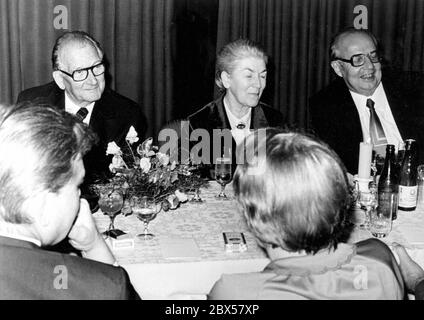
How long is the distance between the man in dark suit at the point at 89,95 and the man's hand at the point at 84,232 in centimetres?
132

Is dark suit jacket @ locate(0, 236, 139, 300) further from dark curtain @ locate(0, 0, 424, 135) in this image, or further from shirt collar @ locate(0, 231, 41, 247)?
dark curtain @ locate(0, 0, 424, 135)

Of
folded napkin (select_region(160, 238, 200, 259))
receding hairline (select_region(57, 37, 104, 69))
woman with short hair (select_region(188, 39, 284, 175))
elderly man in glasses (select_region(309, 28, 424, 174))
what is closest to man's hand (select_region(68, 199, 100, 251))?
folded napkin (select_region(160, 238, 200, 259))

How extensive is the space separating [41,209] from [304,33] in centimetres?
412

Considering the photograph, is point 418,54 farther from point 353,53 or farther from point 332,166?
point 332,166

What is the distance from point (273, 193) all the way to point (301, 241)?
0.48 ft

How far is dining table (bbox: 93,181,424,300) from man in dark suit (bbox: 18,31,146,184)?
94cm

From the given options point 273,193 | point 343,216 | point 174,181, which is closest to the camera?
point 273,193

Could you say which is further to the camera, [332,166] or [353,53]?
[353,53]

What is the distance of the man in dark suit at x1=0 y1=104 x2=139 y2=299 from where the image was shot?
4.07 feet

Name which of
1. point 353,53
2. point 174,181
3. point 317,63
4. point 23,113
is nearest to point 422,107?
point 353,53

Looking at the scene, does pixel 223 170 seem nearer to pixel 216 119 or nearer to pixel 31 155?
pixel 216 119

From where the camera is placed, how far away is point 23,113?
53.5 inches

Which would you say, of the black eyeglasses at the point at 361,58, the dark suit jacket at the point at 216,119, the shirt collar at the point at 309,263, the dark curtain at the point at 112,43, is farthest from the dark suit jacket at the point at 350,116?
the shirt collar at the point at 309,263
